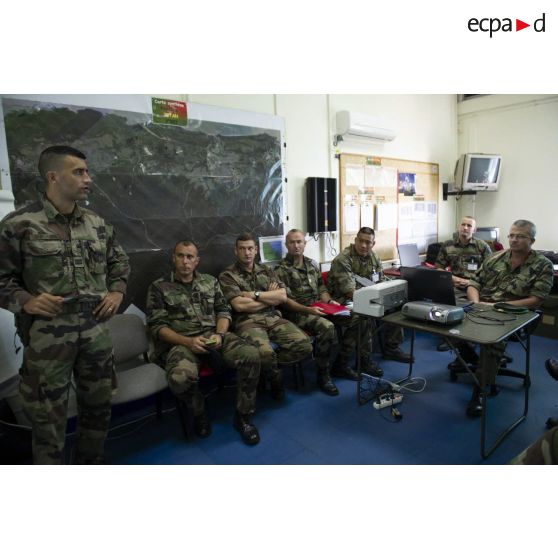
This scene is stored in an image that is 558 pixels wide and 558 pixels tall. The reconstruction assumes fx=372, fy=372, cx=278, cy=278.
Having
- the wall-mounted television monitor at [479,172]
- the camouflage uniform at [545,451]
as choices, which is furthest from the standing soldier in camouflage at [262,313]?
the wall-mounted television monitor at [479,172]

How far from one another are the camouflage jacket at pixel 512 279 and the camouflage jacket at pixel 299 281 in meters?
1.38

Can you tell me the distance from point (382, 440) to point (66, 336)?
189 cm

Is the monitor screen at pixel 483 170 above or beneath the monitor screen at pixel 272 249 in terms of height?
above

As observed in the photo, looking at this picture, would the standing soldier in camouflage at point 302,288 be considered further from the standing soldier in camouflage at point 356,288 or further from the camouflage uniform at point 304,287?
the standing soldier in camouflage at point 356,288

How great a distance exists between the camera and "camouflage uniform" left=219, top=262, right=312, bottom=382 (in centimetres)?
275

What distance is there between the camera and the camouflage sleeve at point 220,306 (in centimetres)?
280

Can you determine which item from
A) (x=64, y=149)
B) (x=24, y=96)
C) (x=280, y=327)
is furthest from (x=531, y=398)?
(x=24, y=96)

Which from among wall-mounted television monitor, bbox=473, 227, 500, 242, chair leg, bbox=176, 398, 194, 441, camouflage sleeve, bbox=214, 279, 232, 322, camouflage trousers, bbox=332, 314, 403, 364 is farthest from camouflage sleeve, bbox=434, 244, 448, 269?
chair leg, bbox=176, 398, 194, 441

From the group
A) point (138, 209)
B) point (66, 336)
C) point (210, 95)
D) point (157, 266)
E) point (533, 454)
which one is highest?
point (210, 95)

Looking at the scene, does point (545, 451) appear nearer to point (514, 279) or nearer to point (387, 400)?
point (387, 400)

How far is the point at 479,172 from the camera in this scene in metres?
5.22

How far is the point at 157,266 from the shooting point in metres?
2.93

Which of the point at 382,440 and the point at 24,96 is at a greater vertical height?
the point at 24,96
